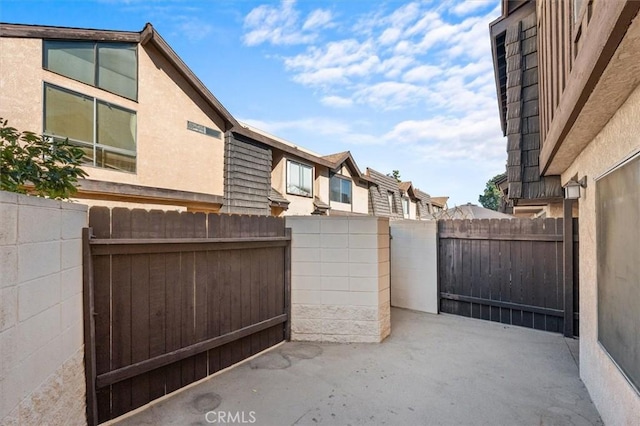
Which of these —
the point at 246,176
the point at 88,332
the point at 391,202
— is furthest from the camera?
the point at 391,202

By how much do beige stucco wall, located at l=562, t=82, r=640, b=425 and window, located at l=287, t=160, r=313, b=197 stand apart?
318 inches

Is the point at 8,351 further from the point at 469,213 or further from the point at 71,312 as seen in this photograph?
the point at 469,213

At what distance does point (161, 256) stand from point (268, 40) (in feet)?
21.9

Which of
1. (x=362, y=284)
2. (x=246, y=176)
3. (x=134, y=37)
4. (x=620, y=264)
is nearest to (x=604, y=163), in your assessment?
(x=620, y=264)

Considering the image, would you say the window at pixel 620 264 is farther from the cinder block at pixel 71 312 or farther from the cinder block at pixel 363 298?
the cinder block at pixel 71 312

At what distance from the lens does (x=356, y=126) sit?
15.3 meters

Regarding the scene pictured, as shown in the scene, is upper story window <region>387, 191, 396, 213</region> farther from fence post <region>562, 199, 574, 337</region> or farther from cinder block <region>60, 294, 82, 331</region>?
cinder block <region>60, 294, 82, 331</region>

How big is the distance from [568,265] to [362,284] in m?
3.29

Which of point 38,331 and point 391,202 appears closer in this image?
point 38,331

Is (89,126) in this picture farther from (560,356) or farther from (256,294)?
(560,356)

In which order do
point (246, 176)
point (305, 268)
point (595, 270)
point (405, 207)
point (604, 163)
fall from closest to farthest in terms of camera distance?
point (604, 163), point (595, 270), point (305, 268), point (246, 176), point (405, 207)

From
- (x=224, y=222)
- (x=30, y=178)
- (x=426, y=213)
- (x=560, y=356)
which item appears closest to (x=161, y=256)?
(x=224, y=222)

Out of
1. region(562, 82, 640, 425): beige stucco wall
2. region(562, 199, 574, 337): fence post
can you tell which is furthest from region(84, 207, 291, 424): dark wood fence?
region(562, 199, 574, 337): fence post

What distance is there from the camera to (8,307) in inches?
62.2
